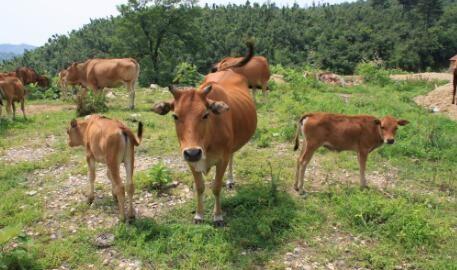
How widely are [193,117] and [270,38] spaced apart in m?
76.8

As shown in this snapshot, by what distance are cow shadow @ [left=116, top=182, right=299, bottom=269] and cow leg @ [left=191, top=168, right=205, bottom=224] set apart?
0.50 feet

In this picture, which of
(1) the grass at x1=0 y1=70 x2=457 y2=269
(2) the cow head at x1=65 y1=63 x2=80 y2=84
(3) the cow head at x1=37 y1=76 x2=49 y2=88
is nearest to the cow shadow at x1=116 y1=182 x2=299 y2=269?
(1) the grass at x1=0 y1=70 x2=457 y2=269

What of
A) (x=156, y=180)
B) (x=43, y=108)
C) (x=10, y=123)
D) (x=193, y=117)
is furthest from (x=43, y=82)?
(x=193, y=117)

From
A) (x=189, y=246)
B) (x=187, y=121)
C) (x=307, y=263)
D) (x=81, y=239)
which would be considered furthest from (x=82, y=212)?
(x=307, y=263)

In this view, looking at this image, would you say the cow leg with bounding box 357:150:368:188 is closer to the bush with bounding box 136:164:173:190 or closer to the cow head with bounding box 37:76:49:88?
the bush with bounding box 136:164:173:190

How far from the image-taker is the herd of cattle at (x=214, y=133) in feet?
19.3

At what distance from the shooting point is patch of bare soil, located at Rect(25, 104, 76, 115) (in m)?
16.5

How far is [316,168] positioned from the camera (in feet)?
30.5

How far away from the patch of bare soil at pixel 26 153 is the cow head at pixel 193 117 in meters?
5.73

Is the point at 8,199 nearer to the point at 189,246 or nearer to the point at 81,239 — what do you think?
the point at 81,239

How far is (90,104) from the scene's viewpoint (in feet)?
48.5

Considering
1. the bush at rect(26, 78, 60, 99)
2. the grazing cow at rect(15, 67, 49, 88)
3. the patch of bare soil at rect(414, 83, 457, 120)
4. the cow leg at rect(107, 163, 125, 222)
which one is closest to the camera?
the cow leg at rect(107, 163, 125, 222)

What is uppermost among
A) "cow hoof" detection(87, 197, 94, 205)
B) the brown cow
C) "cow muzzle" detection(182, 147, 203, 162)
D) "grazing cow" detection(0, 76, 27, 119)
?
"grazing cow" detection(0, 76, 27, 119)

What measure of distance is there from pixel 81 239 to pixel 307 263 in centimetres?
328
